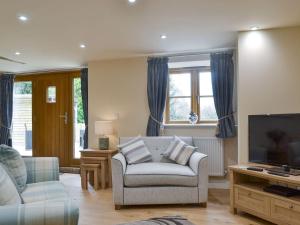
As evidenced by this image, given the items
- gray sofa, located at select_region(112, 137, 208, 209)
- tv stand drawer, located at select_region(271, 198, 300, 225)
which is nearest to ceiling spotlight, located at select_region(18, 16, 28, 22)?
gray sofa, located at select_region(112, 137, 208, 209)

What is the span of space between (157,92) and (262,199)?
242cm

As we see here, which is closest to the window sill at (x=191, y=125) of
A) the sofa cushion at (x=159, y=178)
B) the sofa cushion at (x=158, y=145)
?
the sofa cushion at (x=158, y=145)

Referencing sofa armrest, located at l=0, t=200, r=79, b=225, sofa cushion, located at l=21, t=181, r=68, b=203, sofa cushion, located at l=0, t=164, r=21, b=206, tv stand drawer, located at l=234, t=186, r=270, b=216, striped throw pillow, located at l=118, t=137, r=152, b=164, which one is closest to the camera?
sofa armrest, located at l=0, t=200, r=79, b=225

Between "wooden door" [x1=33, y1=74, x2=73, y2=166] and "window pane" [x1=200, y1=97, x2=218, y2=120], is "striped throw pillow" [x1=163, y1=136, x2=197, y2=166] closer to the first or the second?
"window pane" [x1=200, y1=97, x2=218, y2=120]

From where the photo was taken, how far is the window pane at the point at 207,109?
457 cm

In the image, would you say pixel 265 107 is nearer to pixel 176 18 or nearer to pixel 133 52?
pixel 176 18

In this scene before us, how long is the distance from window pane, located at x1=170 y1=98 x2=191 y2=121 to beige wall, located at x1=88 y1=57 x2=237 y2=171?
0.87ft

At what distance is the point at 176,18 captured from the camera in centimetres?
302

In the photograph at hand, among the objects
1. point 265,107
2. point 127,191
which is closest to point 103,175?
point 127,191

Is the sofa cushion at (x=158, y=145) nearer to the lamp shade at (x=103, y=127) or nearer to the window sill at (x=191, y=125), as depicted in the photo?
the window sill at (x=191, y=125)

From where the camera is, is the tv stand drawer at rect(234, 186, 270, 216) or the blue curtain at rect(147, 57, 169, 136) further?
the blue curtain at rect(147, 57, 169, 136)

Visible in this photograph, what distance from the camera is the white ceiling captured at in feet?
8.79

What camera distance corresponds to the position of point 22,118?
6.22 m

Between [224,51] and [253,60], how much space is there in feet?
2.98
